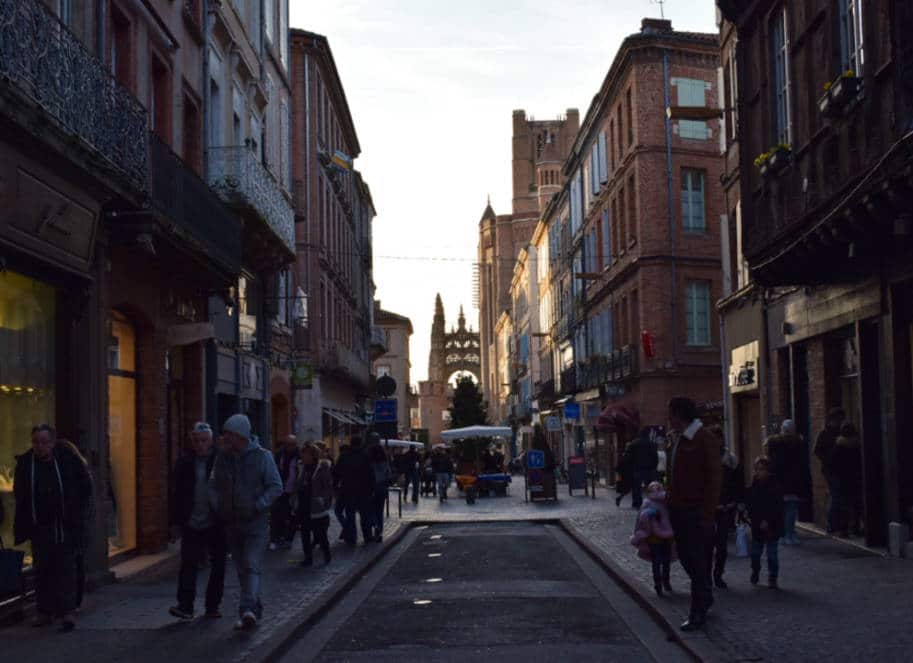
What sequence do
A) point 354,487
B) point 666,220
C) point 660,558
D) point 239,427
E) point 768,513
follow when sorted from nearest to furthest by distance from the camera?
1. point 239,427
2. point 660,558
3. point 768,513
4. point 354,487
5. point 666,220

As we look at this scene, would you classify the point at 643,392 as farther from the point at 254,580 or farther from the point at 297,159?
the point at 254,580

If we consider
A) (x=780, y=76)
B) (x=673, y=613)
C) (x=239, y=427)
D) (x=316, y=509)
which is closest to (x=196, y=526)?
(x=239, y=427)

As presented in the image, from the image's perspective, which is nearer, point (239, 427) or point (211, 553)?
point (239, 427)

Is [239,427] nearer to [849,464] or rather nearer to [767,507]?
[767,507]

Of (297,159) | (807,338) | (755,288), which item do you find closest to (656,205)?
(297,159)

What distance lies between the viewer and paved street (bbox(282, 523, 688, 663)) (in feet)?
34.9

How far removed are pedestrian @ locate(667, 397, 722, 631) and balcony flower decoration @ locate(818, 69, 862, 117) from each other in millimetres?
7290

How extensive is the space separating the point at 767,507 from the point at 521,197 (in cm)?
13099

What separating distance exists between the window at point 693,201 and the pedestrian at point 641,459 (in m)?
14.9

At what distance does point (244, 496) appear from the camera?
39.3 feet

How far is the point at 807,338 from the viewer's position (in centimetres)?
2191

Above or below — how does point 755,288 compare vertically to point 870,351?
above

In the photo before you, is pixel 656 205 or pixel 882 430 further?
pixel 656 205

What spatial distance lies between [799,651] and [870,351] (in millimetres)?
9553
